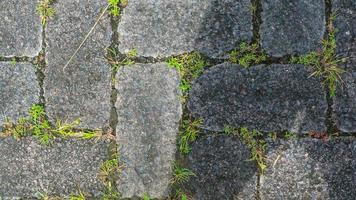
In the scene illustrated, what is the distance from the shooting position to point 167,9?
108 inches

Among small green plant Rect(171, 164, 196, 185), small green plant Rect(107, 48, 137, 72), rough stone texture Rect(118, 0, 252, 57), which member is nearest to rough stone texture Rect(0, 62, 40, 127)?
small green plant Rect(107, 48, 137, 72)

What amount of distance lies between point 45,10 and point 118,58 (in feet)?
1.77

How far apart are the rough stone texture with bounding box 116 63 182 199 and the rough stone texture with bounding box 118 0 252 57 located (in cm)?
14

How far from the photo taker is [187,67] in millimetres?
2709

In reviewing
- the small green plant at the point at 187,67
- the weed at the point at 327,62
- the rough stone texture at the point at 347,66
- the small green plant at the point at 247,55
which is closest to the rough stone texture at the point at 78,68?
the small green plant at the point at 187,67

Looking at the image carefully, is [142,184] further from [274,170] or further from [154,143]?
[274,170]

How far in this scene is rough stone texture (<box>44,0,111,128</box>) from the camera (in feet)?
9.01

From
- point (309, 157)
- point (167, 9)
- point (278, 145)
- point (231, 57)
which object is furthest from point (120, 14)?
point (309, 157)

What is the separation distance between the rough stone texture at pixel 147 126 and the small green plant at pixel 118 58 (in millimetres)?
43

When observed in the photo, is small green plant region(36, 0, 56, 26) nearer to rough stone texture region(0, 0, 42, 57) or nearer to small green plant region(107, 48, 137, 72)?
rough stone texture region(0, 0, 42, 57)

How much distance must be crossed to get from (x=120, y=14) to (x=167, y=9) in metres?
0.29

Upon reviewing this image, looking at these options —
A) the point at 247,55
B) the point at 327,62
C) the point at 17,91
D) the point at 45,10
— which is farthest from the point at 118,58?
the point at 327,62

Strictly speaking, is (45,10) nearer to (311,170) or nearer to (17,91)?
(17,91)

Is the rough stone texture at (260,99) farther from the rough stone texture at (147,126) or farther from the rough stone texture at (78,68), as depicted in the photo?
the rough stone texture at (78,68)
